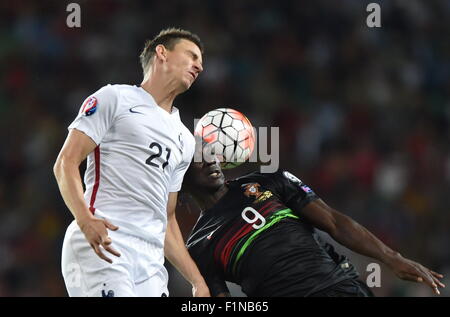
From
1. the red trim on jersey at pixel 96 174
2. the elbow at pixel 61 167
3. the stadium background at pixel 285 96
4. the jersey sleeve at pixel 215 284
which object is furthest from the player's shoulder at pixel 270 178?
the stadium background at pixel 285 96

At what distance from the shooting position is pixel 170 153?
397 centimetres

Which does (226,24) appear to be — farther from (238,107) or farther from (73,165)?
(73,165)

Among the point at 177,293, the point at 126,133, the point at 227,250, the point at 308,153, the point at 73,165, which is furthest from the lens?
the point at 308,153

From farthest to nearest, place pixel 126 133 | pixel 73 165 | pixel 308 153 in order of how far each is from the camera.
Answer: pixel 308 153, pixel 126 133, pixel 73 165

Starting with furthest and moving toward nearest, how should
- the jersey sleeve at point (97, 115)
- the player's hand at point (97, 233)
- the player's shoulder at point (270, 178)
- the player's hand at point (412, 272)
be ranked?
the player's shoulder at point (270, 178)
the player's hand at point (412, 272)
the jersey sleeve at point (97, 115)
the player's hand at point (97, 233)

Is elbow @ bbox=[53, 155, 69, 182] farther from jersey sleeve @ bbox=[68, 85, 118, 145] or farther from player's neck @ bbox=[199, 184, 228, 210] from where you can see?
player's neck @ bbox=[199, 184, 228, 210]

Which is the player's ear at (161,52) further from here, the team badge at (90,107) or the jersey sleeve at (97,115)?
the team badge at (90,107)

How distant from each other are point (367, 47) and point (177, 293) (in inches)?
177

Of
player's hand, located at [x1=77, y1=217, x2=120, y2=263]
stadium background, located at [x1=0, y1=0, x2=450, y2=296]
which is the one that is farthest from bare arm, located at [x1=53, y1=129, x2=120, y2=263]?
stadium background, located at [x1=0, y1=0, x2=450, y2=296]

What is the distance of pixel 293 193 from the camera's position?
451 centimetres

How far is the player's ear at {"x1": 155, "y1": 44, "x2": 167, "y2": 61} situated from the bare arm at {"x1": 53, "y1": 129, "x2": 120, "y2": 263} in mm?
822

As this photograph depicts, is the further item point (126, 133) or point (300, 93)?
point (300, 93)

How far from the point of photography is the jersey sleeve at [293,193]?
175 inches

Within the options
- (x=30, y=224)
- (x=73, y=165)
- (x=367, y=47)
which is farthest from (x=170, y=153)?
(x=367, y=47)
